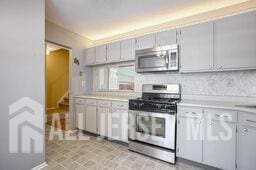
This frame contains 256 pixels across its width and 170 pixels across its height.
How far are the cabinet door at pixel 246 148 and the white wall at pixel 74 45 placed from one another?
3.42 meters

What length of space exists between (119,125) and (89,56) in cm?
210

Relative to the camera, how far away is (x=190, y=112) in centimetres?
212

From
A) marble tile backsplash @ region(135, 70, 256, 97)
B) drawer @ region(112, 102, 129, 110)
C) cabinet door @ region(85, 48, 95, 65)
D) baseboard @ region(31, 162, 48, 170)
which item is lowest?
baseboard @ region(31, 162, 48, 170)

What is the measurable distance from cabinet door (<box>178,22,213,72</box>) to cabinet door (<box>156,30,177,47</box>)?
0.13 meters

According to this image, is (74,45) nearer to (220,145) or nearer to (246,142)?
(220,145)

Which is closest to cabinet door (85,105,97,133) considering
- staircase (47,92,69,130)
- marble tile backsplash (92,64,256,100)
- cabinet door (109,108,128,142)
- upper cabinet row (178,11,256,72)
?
cabinet door (109,108,128,142)

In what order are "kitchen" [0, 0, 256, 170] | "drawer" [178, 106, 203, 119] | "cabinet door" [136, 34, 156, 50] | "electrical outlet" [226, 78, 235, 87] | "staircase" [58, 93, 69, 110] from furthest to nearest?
"staircase" [58, 93, 69, 110] → "cabinet door" [136, 34, 156, 50] → "electrical outlet" [226, 78, 235, 87] → "drawer" [178, 106, 203, 119] → "kitchen" [0, 0, 256, 170]

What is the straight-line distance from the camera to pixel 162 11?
2633 millimetres

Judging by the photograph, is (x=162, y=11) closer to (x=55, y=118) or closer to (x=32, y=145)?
(x=32, y=145)

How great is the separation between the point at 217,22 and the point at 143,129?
2.18 meters

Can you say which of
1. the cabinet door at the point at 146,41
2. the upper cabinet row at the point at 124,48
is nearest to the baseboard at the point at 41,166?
the upper cabinet row at the point at 124,48

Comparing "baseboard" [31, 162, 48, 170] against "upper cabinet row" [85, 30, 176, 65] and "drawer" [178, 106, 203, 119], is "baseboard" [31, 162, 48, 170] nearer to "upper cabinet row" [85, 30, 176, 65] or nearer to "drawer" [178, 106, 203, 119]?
"drawer" [178, 106, 203, 119]

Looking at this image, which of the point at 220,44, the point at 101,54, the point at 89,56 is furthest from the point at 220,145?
the point at 89,56

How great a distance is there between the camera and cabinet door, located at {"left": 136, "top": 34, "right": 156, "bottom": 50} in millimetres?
2756
